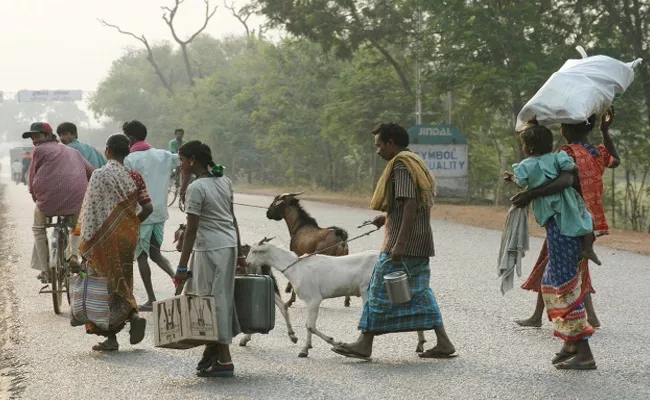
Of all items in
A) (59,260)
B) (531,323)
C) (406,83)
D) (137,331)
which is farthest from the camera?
(406,83)

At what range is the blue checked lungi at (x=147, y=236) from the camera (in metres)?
10.8

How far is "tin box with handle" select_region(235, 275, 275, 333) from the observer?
A: 761 cm

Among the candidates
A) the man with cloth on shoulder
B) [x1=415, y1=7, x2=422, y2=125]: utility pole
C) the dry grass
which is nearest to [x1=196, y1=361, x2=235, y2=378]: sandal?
the man with cloth on shoulder

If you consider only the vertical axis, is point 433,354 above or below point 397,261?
below

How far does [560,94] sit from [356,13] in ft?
84.8

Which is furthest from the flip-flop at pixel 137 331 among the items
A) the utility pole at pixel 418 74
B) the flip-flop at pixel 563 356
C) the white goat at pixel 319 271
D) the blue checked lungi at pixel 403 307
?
the utility pole at pixel 418 74

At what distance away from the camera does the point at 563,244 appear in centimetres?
759

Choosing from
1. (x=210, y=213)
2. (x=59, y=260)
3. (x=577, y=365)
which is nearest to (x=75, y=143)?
(x=59, y=260)

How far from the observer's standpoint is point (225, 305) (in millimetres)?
7414

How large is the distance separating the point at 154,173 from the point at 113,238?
2.38 m

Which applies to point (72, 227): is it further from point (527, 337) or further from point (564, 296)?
point (564, 296)

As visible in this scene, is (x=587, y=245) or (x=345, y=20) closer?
(x=587, y=245)

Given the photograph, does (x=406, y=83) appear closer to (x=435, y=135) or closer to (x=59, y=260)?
(x=435, y=135)

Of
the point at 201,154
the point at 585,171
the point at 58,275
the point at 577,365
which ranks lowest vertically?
the point at 577,365
